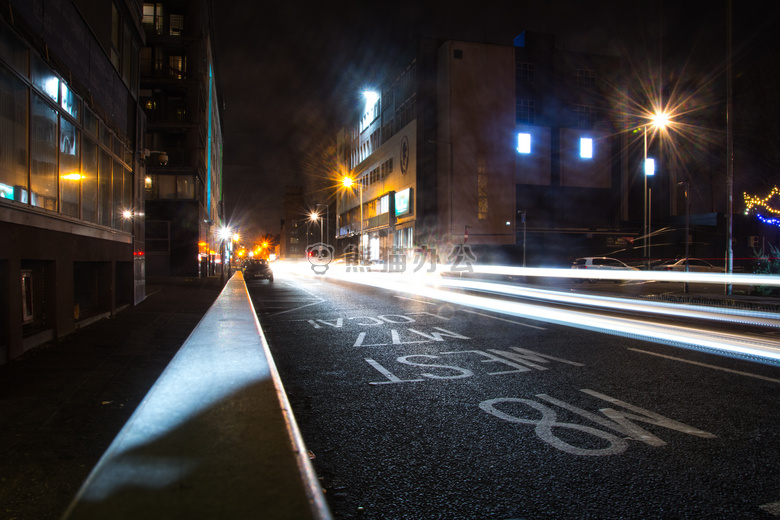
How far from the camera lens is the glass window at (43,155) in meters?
7.43

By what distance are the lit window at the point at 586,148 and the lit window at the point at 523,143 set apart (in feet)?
20.2

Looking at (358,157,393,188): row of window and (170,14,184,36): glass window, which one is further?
(358,157,393,188): row of window

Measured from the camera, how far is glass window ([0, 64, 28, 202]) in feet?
21.4

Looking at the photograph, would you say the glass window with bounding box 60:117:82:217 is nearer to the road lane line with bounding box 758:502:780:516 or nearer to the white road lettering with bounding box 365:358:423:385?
the white road lettering with bounding box 365:358:423:385

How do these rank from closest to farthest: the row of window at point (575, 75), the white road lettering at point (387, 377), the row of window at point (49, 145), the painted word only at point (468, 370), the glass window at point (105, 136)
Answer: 1. the white road lettering at point (387, 377)
2. the painted word only at point (468, 370)
3. the row of window at point (49, 145)
4. the glass window at point (105, 136)
5. the row of window at point (575, 75)

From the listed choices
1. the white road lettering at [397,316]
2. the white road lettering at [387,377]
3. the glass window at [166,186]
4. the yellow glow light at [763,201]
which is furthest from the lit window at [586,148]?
the white road lettering at [387,377]

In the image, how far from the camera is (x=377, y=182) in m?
64.6

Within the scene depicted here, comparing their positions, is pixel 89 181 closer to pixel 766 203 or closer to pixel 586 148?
pixel 766 203

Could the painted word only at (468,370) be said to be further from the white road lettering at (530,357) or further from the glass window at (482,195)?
the glass window at (482,195)

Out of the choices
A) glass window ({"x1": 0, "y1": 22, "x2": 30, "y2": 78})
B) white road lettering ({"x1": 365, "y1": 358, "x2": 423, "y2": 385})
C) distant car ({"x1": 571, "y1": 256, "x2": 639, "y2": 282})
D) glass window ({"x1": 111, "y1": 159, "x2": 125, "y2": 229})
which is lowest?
white road lettering ({"x1": 365, "y1": 358, "x2": 423, "y2": 385})

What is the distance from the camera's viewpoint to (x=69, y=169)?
8.97m

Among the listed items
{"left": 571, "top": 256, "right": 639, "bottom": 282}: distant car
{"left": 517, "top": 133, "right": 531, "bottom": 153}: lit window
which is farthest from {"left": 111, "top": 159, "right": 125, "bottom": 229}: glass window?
{"left": 517, "top": 133, "right": 531, "bottom": 153}: lit window

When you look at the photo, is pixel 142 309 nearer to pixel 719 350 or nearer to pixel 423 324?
pixel 423 324

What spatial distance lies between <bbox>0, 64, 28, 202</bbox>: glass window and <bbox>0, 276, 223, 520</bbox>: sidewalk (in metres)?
2.30
